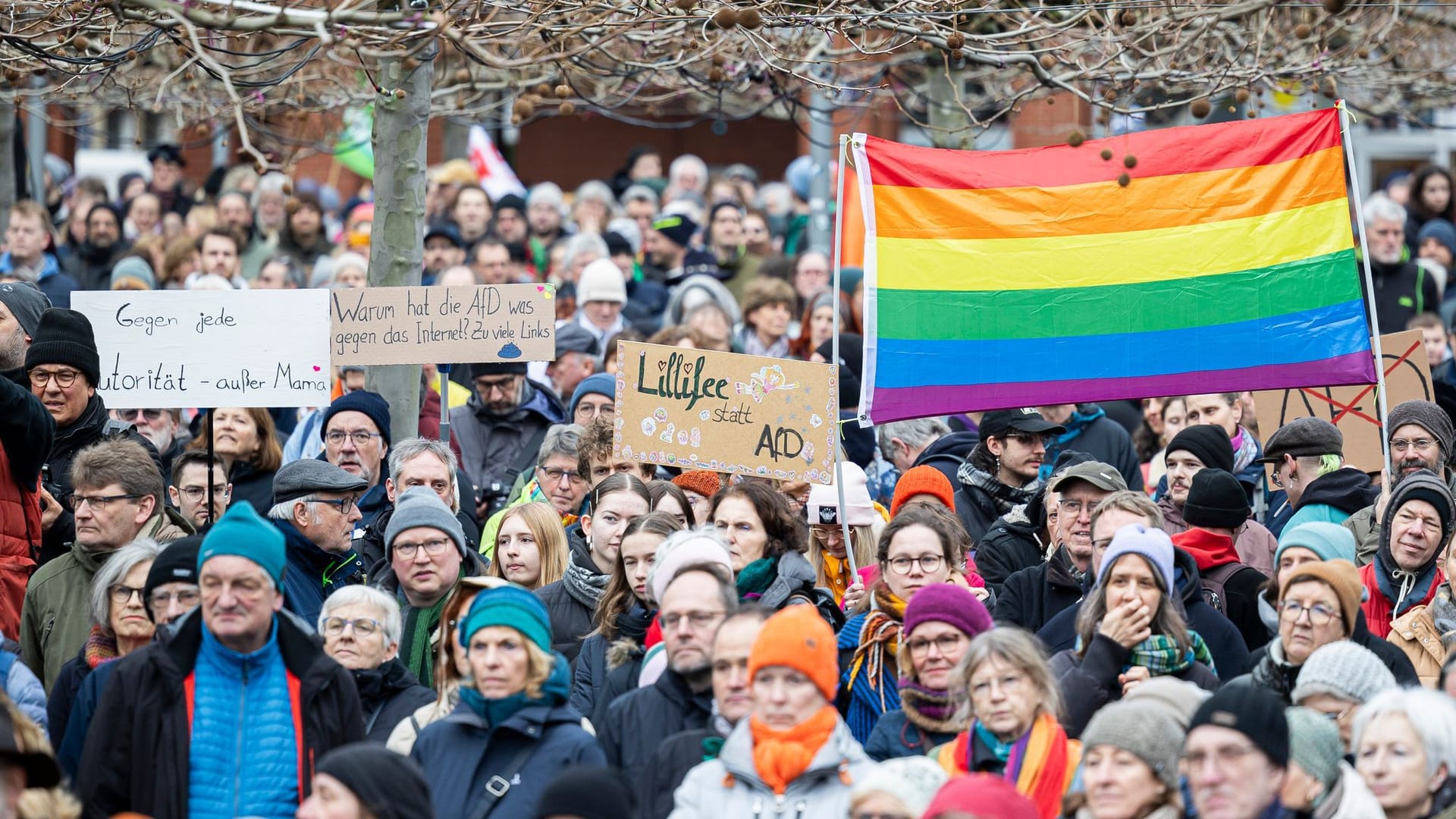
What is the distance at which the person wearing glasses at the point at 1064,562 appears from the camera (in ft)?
24.8

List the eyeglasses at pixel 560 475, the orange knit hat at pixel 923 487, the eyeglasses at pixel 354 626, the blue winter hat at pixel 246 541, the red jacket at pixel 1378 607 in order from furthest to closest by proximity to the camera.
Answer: the eyeglasses at pixel 560 475, the orange knit hat at pixel 923 487, the red jacket at pixel 1378 607, the eyeglasses at pixel 354 626, the blue winter hat at pixel 246 541

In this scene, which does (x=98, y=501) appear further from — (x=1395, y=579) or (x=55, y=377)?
(x=1395, y=579)

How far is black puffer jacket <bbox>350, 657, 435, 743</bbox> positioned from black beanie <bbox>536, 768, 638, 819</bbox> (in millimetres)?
1437

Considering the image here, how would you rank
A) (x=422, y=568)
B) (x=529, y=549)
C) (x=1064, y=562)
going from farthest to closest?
(x=529, y=549) → (x=1064, y=562) → (x=422, y=568)

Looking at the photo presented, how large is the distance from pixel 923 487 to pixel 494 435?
10.4ft

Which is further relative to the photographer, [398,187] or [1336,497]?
[398,187]

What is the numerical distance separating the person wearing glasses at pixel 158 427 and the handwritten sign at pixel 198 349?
0.82 m

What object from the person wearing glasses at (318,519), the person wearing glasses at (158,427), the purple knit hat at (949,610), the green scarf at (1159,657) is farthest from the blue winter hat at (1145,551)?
the person wearing glasses at (158,427)

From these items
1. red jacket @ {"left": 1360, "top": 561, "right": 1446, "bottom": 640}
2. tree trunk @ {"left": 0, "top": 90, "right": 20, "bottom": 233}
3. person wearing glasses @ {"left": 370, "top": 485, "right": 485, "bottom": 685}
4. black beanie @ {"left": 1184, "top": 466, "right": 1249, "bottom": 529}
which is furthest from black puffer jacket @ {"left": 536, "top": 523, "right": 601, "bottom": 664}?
tree trunk @ {"left": 0, "top": 90, "right": 20, "bottom": 233}

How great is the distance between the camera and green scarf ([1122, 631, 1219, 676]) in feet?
20.6

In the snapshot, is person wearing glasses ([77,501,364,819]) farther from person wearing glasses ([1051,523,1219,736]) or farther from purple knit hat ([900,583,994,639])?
person wearing glasses ([1051,523,1219,736])

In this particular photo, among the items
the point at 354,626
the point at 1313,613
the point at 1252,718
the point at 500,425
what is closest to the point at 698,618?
the point at 354,626

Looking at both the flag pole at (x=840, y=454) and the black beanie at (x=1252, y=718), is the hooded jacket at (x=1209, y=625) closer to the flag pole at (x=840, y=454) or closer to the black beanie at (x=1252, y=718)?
the flag pole at (x=840, y=454)

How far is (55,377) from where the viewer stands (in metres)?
8.02
